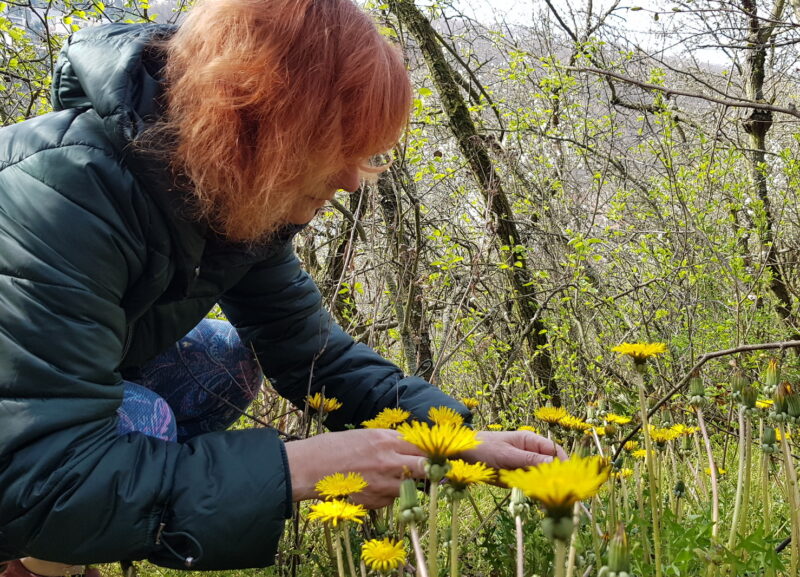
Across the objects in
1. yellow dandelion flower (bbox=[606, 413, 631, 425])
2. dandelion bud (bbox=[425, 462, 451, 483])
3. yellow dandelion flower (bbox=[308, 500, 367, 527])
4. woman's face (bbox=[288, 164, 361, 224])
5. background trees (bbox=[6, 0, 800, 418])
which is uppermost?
background trees (bbox=[6, 0, 800, 418])

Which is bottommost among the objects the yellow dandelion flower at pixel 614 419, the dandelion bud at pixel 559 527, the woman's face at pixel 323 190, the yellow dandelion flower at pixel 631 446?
the dandelion bud at pixel 559 527

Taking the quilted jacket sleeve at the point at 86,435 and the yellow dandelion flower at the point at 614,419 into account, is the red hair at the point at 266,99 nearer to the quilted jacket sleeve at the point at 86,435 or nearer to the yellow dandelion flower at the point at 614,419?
the quilted jacket sleeve at the point at 86,435

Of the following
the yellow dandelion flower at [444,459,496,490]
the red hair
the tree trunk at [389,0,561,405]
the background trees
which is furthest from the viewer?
the tree trunk at [389,0,561,405]

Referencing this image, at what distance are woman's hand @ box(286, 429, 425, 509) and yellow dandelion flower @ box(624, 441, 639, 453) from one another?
0.74 meters

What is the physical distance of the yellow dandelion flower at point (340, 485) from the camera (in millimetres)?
1218

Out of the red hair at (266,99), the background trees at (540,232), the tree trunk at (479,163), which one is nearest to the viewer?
the red hair at (266,99)

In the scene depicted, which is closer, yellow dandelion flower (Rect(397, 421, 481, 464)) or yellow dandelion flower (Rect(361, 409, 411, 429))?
yellow dandelion flower (Rect(397, 421, 481, 464))

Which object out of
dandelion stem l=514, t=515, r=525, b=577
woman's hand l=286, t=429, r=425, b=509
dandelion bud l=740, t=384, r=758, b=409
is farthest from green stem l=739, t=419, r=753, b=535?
woman's hand l=286, t=429, r=425, b=509

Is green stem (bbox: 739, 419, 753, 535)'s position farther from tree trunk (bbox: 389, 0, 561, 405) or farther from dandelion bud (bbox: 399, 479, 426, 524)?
tree trunk (bbox: 389, 0, 561, 405)

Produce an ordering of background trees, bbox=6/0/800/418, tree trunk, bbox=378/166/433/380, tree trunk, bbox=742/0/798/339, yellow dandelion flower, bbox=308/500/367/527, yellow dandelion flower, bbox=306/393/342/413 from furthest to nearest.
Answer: tree trunk, bbox=742/0/798/339 → background trees, bbox=6/0/800/418 → tree trunk, bbox=378/166/433/380 → yellow dandelion flower, bbox=306/393/342/413 → yellow dandelion flower, bbox=308/500/367/527

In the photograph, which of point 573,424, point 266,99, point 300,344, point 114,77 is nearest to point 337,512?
point 573,424

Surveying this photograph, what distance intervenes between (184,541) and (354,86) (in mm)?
1071

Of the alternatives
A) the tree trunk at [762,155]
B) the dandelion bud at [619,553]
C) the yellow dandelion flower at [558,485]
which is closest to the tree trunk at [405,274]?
the dandelion bud at [619,553]

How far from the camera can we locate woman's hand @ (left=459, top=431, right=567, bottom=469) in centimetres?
142
